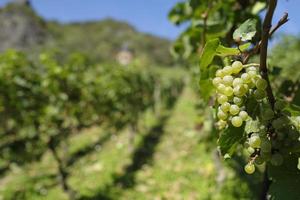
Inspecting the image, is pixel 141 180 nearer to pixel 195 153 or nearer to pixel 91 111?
pixel 195 153

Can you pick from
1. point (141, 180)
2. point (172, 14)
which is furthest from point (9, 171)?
point (172, 14)

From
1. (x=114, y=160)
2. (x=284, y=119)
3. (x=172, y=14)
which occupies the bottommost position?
(x=114, y=160)

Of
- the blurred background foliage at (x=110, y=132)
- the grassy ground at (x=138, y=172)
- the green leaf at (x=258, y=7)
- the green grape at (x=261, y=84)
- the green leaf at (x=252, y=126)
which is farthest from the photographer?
the grassy ground at (x=138, y=172)

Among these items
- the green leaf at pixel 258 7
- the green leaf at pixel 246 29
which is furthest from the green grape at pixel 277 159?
the green leaf at pixel 258 7

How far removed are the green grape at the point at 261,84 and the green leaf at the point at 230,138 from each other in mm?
224

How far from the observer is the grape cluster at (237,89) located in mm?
1530

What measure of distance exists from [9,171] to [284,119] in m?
11.0

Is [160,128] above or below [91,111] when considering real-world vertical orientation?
below

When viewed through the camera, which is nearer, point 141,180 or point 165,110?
point 141,180

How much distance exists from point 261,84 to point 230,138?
0.95 ft

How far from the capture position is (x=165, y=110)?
2225 centimetres

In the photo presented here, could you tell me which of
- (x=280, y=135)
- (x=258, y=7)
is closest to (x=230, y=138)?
(x=280, y=135)

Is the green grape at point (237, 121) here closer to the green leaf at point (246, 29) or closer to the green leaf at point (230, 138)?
the green leaf at point (230, 138)

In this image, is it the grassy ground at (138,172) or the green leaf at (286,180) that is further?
the grassy ground at (138,172)
